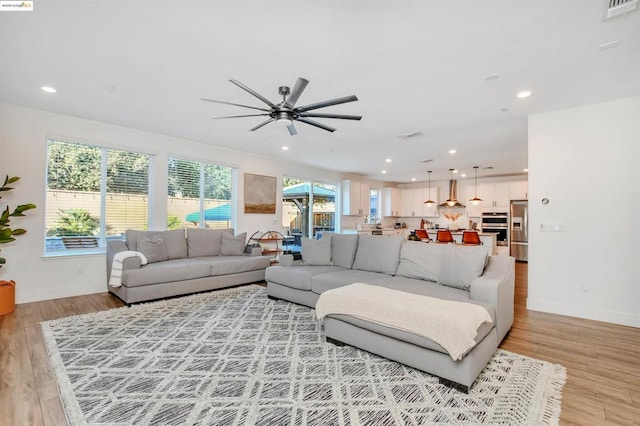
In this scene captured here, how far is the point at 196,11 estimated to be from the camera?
2.12 meters

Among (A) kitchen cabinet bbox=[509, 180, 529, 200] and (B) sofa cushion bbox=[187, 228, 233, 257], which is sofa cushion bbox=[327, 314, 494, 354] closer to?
(B) sofa cushion bbox=[187, 228, 233, 257]

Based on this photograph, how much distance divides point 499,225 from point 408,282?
733cm

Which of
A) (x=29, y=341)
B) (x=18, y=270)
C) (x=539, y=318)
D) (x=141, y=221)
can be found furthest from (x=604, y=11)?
(x=18, y=270)

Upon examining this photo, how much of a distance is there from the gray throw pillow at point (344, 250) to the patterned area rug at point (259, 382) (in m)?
1.38

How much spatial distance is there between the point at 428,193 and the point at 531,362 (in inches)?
339

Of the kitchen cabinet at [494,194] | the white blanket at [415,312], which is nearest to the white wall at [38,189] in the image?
the white blanket at [415,312]

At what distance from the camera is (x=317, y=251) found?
15.3ft

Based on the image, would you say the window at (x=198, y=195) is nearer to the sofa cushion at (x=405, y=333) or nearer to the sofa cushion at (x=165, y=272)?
the sofa cushion at (x=165, y=272)

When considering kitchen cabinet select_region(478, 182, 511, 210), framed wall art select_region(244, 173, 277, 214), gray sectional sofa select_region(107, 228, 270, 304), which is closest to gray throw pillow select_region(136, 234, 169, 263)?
gray sectional sofa select_region(107, 228, 270, 304)

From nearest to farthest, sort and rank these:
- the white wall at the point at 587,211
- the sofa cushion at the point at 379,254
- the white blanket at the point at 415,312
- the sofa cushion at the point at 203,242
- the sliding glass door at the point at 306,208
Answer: the white blanket at the point at 415,312
the white wall at the point at 587,211
the sofa cushion at the point at 379,254
the sofa cushion at the point at 203,242
the sliding glass door at the point at 306,208

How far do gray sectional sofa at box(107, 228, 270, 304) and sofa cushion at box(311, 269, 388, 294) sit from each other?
1.91 m

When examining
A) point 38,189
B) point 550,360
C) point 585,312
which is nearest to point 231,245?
point 38,189

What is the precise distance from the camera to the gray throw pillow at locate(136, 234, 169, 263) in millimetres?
4621

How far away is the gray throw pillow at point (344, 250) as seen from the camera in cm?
443
